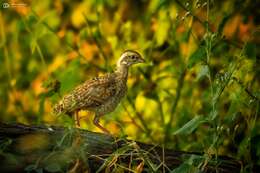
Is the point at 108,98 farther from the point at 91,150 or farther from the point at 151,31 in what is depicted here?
the point at 151,31

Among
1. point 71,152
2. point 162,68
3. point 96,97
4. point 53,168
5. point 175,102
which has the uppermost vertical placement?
point 162,68

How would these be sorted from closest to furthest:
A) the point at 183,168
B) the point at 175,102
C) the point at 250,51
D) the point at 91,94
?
the point at 183,168
the point at 250,51
the point at 91,94
the point at 175,102

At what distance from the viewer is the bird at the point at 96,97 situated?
27.4 feet

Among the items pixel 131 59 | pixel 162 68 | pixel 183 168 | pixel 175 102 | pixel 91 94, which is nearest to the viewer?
pixel 183 168

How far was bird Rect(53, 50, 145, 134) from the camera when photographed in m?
8.35

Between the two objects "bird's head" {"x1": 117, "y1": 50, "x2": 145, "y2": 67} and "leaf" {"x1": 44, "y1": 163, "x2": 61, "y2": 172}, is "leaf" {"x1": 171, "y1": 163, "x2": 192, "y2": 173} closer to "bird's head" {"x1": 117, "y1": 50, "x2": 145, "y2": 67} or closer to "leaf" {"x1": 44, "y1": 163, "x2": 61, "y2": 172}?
"leaf" {"x1": 44, "y1": 163, "x2": 61, "y2": 172}

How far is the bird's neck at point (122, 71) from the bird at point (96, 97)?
0.23 ft

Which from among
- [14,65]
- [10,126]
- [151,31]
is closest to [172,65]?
[151,31]

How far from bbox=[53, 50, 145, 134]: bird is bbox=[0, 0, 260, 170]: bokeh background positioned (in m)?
0.13

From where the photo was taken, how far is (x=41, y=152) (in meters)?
6.80

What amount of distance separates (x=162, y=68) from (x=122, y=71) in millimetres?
1935

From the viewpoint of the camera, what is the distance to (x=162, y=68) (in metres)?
11.0

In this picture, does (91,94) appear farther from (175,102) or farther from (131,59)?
(175,102)

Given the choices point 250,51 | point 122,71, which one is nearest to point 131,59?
point 122,71
